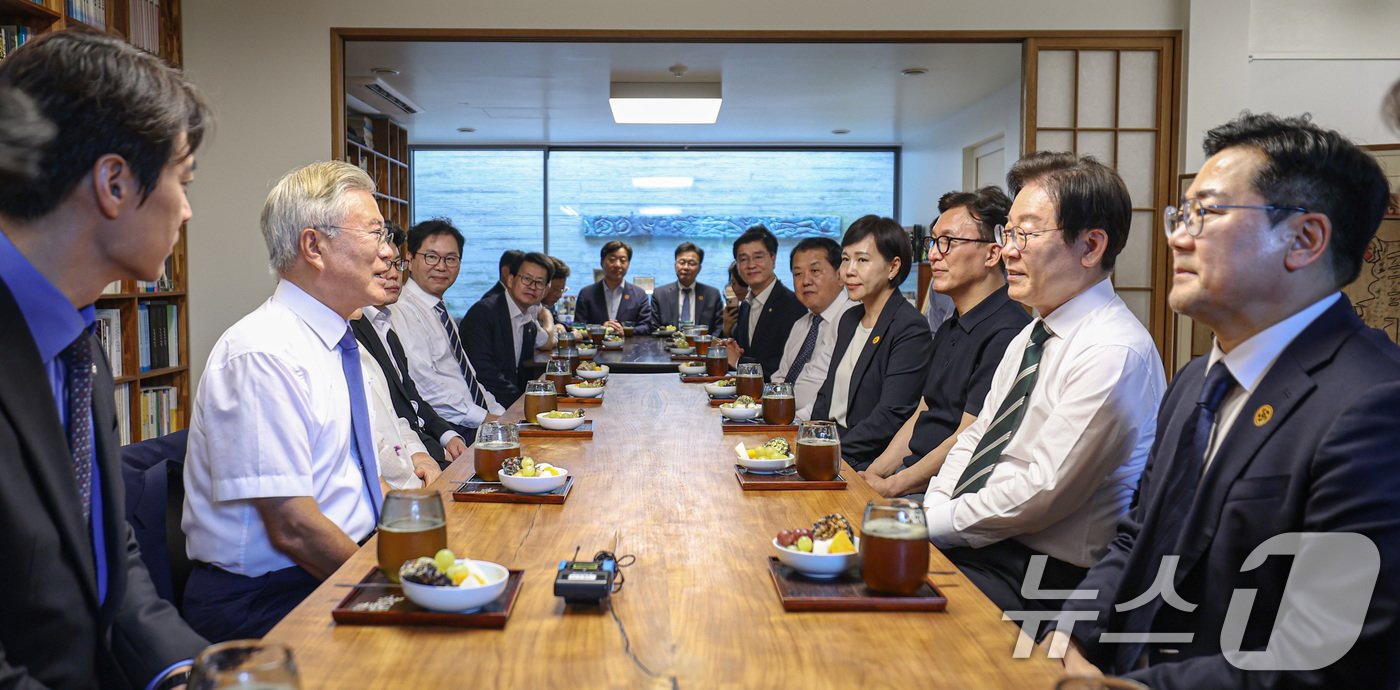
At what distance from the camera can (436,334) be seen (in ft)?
13.7

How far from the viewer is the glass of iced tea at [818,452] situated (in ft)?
6.39

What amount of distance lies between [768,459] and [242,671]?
1312 millimetres

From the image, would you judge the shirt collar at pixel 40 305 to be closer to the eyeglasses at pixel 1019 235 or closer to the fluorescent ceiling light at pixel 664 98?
the eyeglasses at pixel 1019 235

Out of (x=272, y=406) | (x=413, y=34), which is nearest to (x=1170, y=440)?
(x=272, y=406)

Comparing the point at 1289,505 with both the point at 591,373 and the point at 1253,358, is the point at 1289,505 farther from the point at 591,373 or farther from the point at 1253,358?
the point at 591,373

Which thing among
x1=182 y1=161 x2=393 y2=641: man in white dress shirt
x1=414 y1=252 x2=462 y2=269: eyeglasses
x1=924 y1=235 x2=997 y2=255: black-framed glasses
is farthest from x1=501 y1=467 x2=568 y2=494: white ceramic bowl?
x1=414 y1=252 x2=462 y2=269: eyeglasses

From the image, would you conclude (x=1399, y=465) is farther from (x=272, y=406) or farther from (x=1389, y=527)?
(x=272, y=406)

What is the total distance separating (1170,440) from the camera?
1.63 m

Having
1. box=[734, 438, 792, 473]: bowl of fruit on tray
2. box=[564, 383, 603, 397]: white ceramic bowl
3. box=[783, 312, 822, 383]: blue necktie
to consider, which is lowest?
box=[734, 438, 792, 473]: bowl of fruit on tray

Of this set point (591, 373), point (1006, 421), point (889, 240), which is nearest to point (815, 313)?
point (889, 240)

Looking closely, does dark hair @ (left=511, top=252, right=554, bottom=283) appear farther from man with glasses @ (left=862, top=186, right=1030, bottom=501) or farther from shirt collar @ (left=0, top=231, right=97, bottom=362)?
shirt collar @ (left=0, top=231, right=97, bottom=362)

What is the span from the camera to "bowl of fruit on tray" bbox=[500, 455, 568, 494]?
5.98ft

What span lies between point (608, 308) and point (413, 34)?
4.06 metres

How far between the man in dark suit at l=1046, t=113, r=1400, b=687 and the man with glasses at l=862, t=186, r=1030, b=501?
1.11 meters
